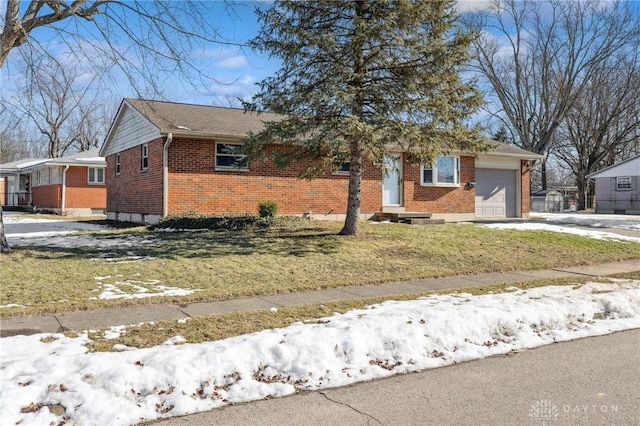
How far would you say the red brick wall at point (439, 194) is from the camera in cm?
2139

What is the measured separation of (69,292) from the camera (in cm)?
783

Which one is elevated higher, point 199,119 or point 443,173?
point 199,119

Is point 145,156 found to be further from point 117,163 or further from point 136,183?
point 117,163

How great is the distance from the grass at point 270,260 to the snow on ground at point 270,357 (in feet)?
7.33

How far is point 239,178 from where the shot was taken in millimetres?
18016

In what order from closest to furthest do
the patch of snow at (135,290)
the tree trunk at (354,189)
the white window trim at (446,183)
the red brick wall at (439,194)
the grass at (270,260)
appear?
1. the patch of snow at (135,290)
2. the grass at (270,260)
3. the tree trunk at (354,189)
4. the red brick wall at (439,194)
5. the white window trim at (446,183)

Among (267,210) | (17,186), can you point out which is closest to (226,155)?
(267,210)

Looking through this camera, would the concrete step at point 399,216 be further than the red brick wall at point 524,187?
No

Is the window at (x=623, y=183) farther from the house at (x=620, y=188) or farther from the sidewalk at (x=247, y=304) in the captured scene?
the sidewalk at (x=247, y=304)

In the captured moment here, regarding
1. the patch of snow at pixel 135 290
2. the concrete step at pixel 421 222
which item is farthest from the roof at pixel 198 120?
the patch of snow at pixel 135 290

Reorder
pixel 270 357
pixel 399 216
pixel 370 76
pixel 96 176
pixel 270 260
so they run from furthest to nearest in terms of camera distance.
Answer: pixel 96 176, pixel 399 216, pixel 370 76, pixel 270 260, pixel 270 357

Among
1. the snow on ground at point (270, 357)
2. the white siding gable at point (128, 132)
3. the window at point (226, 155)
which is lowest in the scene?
the snow on ground at point (270, 357)

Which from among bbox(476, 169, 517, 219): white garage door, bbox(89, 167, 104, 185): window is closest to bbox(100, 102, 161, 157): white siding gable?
bbox(89, 167, 104, 185): window

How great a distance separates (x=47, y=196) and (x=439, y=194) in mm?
24226
